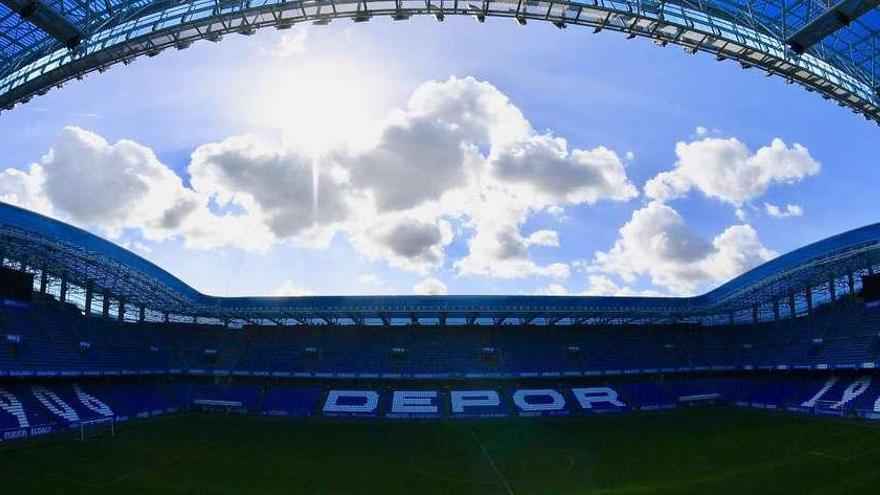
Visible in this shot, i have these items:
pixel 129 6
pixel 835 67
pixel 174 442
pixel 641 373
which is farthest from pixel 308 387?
pixel 835 67

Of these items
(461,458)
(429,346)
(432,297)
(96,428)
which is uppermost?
(432,297)

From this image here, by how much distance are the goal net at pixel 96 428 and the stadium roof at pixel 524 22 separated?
1257 inches

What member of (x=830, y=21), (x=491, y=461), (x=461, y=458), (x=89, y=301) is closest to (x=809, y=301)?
(x=491, y=461)

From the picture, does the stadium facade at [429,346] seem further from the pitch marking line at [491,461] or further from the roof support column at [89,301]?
the pitch marking line at [491,461]

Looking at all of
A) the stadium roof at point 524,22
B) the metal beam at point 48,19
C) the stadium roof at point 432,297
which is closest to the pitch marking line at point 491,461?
the stadium roof at point 432,297

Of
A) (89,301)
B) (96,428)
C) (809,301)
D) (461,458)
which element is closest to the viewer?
(461,458)

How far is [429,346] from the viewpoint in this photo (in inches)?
2589

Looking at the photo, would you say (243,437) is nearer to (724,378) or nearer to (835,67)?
(835,67)

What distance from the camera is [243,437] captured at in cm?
4306

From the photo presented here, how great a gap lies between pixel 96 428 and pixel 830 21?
5486 cm

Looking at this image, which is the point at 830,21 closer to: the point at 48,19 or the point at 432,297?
the point at 48,19

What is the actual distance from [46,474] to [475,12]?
33.5 meters

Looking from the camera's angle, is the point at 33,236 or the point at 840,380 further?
the point at 840,380

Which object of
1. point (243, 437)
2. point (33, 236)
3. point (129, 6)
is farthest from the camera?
point (243, 437)
